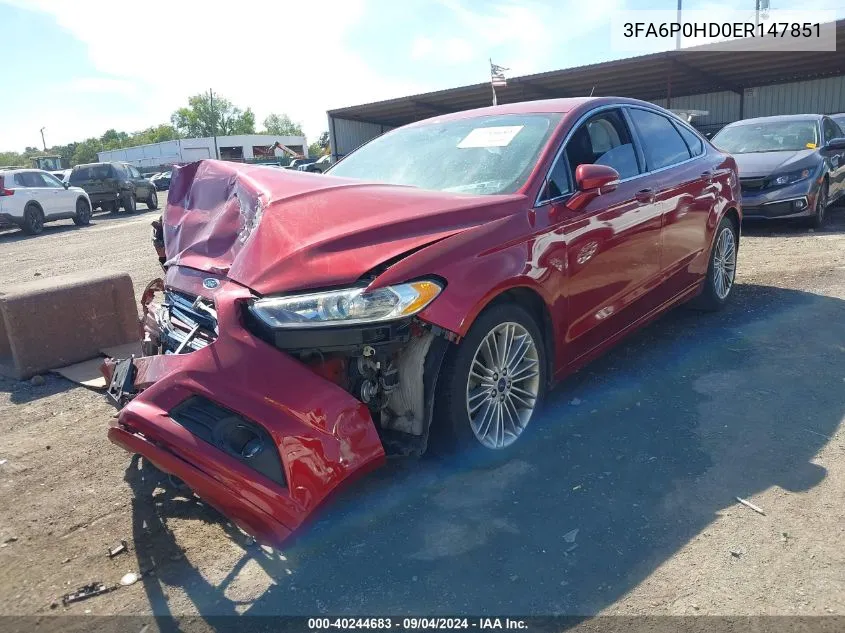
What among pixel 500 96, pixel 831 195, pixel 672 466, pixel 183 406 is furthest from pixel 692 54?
pixel 183 406

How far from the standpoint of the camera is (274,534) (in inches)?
89.7

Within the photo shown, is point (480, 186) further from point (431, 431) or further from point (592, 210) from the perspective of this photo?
point (431, 431)

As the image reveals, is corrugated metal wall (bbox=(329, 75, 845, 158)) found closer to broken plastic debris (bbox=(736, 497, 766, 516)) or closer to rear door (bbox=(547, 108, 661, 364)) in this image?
rear door (bbox=(547, 108, 661, 364))

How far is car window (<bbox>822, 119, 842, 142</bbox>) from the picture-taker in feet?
33.0

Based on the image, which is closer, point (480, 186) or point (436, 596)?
point (436, 596)

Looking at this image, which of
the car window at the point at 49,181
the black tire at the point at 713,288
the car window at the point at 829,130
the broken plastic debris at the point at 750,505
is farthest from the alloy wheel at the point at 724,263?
the car window at the point at 49,181

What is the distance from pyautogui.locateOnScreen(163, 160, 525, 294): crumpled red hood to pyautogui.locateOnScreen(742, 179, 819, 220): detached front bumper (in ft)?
23.8

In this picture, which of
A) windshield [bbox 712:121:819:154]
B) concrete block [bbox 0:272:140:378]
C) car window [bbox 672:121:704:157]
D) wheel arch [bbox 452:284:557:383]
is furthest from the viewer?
windshield [bbox 712:121:819:154]

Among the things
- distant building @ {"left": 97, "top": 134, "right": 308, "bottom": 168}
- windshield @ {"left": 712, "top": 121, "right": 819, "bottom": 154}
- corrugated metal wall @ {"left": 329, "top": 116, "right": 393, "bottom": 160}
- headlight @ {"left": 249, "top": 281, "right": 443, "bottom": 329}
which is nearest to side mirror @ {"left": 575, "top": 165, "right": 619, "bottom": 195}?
headlight @ {"left": 249, "top": 281, "right": 443, "bottom": 329}

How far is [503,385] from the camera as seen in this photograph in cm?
318

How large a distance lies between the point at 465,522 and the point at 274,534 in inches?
33.6

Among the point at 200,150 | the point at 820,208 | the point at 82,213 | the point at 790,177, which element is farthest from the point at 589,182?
the point at 200,150

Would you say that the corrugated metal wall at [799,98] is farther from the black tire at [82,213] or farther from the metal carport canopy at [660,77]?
the black tire at [82,213]

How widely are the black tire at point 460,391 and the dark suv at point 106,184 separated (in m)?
23.4
